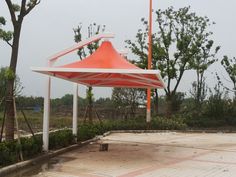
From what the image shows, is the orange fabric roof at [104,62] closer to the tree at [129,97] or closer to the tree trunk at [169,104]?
the tree trunk at [169,104]

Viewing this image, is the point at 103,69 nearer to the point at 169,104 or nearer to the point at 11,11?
the point at 11,11

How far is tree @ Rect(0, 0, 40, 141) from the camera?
1114cm

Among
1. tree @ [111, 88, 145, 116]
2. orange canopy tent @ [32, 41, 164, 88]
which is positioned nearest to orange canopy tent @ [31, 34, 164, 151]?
orange canopy tent @ [32, 41, 164, 88]

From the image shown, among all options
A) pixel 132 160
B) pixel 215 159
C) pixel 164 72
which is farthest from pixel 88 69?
pixel 164 72

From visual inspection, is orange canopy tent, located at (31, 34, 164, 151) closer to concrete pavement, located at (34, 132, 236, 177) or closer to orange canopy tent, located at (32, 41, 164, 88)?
orange canopy tent, located at (32, 41, 164, 88)

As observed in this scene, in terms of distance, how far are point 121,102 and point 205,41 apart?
7.10 metres

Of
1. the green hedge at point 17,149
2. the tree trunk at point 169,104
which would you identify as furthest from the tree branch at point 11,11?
the tree trunk at point 169,104

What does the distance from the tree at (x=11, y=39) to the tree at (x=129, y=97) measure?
66.3ft

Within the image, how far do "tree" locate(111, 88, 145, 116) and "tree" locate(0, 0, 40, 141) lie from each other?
796 inches

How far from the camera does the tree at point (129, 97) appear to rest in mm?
31969

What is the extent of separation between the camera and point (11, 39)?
39.0 feet

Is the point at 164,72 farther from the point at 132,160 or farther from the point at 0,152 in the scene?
the point at 0,152

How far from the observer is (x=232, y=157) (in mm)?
12797

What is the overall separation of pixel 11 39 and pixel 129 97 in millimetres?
20604
